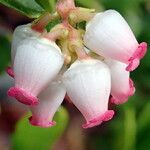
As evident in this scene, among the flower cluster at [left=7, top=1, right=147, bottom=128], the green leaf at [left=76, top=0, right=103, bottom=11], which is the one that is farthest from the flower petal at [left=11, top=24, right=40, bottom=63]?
the green leaf at [left=76, top=0, right=103, bottom=11]

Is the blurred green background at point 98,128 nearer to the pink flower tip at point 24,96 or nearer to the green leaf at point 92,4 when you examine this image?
the green leaf at point 92,4

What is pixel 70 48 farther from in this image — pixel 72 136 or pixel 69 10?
pixel 72 136

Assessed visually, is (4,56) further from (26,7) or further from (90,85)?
(90,85)

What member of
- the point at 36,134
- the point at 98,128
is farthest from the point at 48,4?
the point at 98,128

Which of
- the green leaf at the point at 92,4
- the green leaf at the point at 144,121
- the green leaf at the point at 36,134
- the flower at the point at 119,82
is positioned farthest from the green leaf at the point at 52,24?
the green leaf at the point at 144,121

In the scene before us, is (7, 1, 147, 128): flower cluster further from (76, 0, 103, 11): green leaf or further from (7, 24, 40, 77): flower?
(76, 0, 103, 11): green leaf

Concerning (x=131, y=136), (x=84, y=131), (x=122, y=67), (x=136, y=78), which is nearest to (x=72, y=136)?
(x=84, y=131)

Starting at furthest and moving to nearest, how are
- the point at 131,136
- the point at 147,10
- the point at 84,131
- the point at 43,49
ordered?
the point at 84,131 → the point at 147,10 → the point at 131,136 → the point at 43,49
